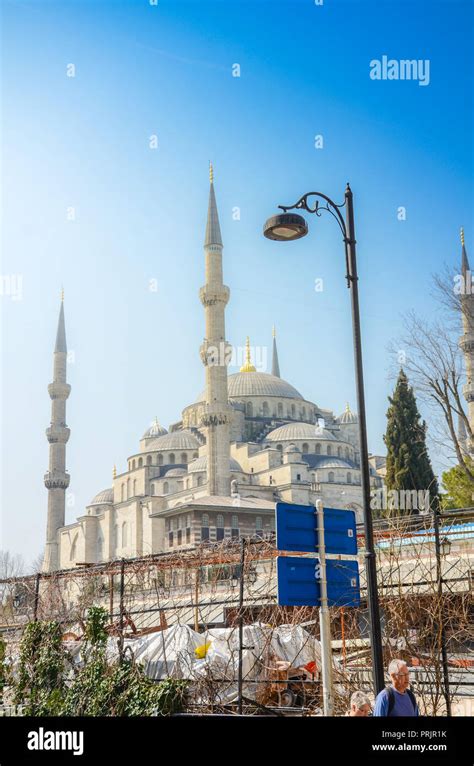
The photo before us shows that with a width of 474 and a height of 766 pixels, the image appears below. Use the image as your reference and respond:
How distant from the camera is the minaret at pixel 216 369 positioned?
4347 cm

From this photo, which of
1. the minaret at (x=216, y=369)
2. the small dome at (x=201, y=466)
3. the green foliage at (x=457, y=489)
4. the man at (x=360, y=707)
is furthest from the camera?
the small dome at (x=201, y=466)

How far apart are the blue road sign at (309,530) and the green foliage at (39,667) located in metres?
5.03

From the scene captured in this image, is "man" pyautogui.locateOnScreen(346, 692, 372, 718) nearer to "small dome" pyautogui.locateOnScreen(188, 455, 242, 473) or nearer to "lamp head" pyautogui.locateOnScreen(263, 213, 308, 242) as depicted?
"lamp head" pyautogui.locateOnScreen(263, 213, 308, 242)

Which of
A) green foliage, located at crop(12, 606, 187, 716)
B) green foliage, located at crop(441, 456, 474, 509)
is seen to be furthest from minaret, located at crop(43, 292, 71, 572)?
green foliage, located at crop(12, 606, 187, 716)

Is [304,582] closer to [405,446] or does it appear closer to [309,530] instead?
[309,530]

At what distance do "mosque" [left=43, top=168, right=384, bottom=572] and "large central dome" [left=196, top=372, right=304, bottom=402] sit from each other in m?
0.10

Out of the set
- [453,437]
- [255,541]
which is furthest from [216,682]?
[453,437]

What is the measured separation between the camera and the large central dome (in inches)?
2594

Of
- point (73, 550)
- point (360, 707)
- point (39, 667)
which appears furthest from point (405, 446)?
Result: point (73, 550)

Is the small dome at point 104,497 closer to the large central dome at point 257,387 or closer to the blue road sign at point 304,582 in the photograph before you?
the large central dome at point 257,387

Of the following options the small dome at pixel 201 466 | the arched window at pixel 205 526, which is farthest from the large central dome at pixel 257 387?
the arched window at pixel 205 526
